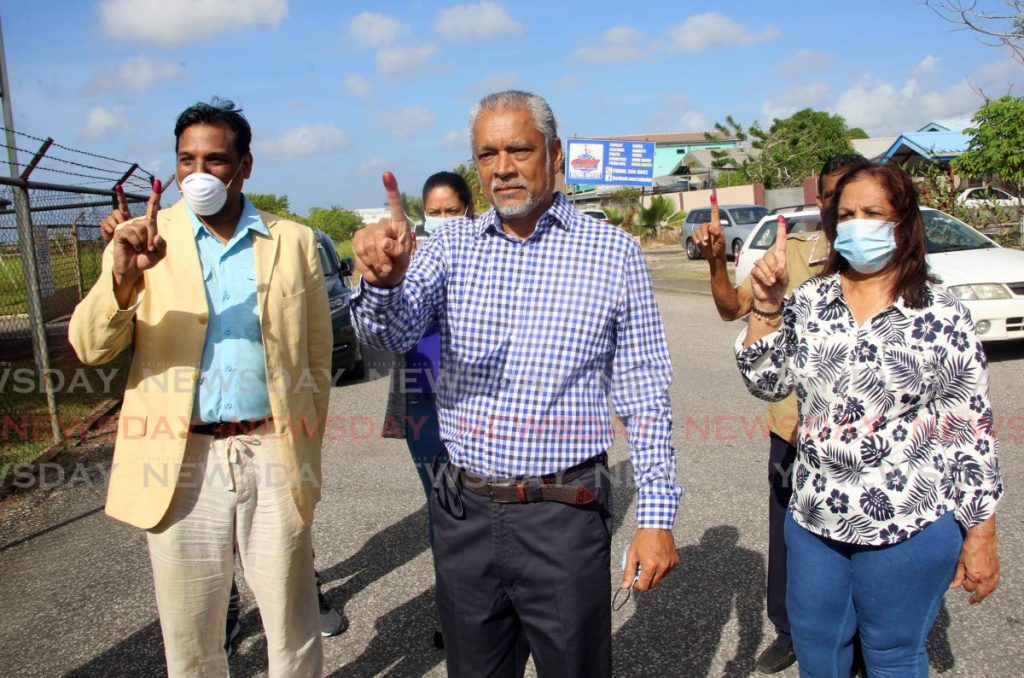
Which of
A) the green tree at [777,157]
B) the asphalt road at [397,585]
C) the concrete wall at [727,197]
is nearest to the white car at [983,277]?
the asphalt road at [397,585]

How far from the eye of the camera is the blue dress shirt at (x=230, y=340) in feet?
8.29

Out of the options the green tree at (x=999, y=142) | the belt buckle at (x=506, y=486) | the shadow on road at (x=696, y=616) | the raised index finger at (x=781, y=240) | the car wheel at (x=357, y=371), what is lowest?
the car wheel at (x=357, y=371)

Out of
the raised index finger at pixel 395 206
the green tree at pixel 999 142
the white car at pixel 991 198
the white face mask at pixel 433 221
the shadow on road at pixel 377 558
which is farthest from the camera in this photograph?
the white car at pixel 991 198

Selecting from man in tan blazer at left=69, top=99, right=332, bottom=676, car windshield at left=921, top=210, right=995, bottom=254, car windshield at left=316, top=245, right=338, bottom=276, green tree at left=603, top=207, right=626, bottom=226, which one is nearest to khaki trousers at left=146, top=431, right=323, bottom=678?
man in tan blazer at left=69, top=99, right=332, bottom=676

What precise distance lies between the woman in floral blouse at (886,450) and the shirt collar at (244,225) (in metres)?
1.63

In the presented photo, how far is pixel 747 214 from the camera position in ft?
83.9

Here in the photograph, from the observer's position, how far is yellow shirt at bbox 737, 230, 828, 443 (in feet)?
10.5

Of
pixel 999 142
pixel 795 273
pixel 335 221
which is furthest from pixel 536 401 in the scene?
pixel 335 221

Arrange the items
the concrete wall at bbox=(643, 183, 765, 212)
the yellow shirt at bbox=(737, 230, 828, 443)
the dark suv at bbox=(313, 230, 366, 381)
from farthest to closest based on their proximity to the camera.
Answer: the concrete wall at bbox=(643, 183, 765, 212) → the dark suv at bbox=(313, 230, 366, 381) → the yellow shirt at bbox=(737, 230, 828, 443)

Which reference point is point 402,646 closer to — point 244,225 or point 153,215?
point 244,225

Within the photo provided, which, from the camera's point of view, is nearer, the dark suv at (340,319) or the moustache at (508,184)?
the moustache at (508,184)

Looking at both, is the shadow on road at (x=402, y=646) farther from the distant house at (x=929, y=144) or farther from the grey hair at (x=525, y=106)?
the distant house at (x=929, y=144)

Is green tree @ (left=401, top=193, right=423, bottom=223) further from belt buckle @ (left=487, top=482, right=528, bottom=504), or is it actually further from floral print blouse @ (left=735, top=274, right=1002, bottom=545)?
floral print blouse @ (left=735, top=274, right=1002, bottom=545)

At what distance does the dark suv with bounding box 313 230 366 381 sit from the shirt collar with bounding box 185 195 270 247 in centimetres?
625
